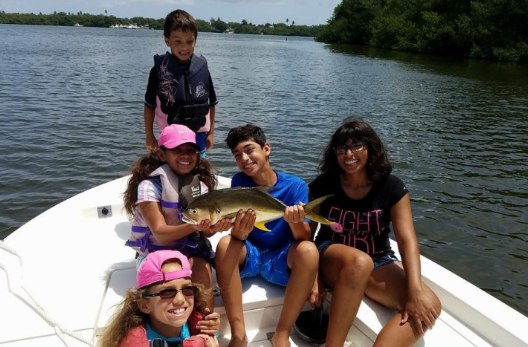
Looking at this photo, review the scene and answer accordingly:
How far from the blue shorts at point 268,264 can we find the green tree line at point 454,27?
4078 cm

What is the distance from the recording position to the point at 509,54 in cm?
3709

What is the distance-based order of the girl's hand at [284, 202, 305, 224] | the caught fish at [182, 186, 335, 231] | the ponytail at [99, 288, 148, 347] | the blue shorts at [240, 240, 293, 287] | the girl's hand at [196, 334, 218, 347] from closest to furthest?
the ponytail at [99, 288, 148, 347] → the girl's hand at [196, 334, 218, 347] → the caught fish at [182, 186, 335, 231] → the girl's hand at [284, 202, 305, 224] → the blue shorts at [240, 240, 293, 287]

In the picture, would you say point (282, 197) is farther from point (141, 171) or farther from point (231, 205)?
point (141, 171)

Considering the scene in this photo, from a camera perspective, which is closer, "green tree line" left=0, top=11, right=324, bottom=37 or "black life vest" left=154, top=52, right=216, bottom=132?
"black life vest" left=154, top=52, right=216, bottom=132

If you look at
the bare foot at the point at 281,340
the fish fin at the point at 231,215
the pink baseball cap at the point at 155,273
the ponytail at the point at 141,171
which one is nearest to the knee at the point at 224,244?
the fish fin at the point at 231,215

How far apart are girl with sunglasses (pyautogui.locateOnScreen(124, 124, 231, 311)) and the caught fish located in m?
0.28

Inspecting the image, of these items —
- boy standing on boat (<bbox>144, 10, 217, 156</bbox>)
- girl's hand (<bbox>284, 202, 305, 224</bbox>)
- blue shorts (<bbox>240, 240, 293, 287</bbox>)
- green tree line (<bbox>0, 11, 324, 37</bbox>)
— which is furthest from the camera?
green tree line (<bbox>0, 11, 324, 37</bbox>)

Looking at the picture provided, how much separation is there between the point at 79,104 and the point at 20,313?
1380 cm

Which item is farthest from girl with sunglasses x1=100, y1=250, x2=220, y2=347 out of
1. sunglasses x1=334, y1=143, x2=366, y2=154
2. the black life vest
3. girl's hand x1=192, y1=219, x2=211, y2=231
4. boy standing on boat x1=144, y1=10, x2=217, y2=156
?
the black life vest

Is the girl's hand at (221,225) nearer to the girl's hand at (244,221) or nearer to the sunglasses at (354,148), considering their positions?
the girl's hand at (244,221)

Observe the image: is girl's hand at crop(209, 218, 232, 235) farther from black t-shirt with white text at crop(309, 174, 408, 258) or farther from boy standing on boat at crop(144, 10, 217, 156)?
boy standing on boat at crop(144, 10, 217, 156)

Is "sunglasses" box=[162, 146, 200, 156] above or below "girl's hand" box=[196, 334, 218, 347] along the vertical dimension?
above

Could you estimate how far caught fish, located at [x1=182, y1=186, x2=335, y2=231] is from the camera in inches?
103

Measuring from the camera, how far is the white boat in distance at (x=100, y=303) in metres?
2.76
